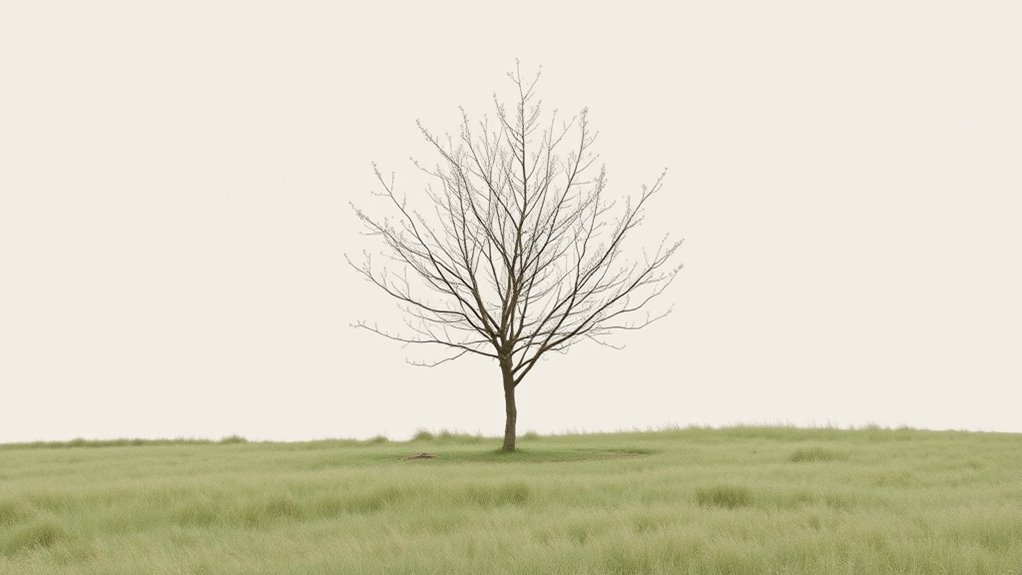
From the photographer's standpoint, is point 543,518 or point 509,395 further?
point 509,395

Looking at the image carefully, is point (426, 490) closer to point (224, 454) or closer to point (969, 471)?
point (969, 471)

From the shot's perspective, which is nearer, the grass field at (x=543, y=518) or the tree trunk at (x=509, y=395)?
the grass field at (x=543, y=518)

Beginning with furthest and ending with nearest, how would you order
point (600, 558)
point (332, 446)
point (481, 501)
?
point (332, 446)
point (481, 501)
point (600, 558)

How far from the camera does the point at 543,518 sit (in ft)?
29.5

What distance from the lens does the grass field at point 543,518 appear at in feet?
22.3

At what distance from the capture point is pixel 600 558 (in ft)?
22.3

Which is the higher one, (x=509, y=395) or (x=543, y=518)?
(x=509, y=395)

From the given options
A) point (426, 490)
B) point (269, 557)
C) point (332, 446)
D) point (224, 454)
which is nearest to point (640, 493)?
point (426, 490)

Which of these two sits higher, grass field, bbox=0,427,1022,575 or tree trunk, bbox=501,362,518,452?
tree trunk, bbox=501,362,518,452

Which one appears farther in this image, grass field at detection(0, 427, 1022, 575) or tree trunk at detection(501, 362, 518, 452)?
tree trunk at detection(501, 362, 518, 452)

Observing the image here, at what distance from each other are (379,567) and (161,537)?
3.68 meters

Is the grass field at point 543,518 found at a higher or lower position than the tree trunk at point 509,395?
lower

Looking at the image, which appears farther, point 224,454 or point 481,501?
point 224,454

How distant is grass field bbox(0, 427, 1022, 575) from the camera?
22.3 ft
